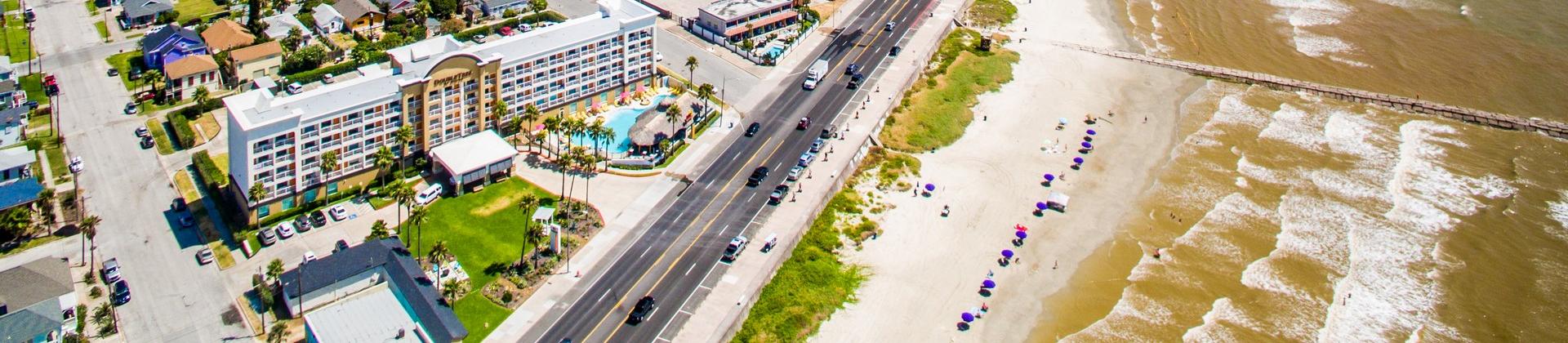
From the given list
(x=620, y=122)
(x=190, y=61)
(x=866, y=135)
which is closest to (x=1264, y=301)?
(x=866, y=135)

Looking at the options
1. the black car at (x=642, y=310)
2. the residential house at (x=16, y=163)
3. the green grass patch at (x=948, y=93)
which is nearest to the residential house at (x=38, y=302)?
the residential house at (x=16, y=163)

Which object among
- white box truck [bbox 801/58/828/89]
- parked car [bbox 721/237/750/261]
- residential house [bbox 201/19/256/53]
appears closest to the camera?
parked car [bbox 721/237/750/261]

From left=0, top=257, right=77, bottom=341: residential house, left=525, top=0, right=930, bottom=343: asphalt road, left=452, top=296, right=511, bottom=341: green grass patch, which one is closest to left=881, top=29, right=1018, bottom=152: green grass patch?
left=525, top=0, right=930, bottom=343: asphalt road

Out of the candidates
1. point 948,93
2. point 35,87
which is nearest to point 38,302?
point 35,87

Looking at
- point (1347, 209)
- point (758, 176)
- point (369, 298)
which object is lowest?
point (369, 298)

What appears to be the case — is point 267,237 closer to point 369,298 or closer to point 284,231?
point 284,231

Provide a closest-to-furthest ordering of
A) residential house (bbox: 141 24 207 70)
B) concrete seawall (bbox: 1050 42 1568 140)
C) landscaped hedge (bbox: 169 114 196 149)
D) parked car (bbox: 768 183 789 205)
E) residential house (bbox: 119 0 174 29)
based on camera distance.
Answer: parked car (bbox: 768 183 789 205), landscaped hedge (bbox: 169 114 196 149), residential house (bbox: 141 24 207 70), concrete seawall (bbox: 1050 42 1568 140), residential house (bbox: 119 0 174 29)

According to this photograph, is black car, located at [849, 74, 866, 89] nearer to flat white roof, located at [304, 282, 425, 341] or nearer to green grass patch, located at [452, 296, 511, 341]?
green grass patch, located at [452, 296, 511, 341]

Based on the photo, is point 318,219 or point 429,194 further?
point 429,194
